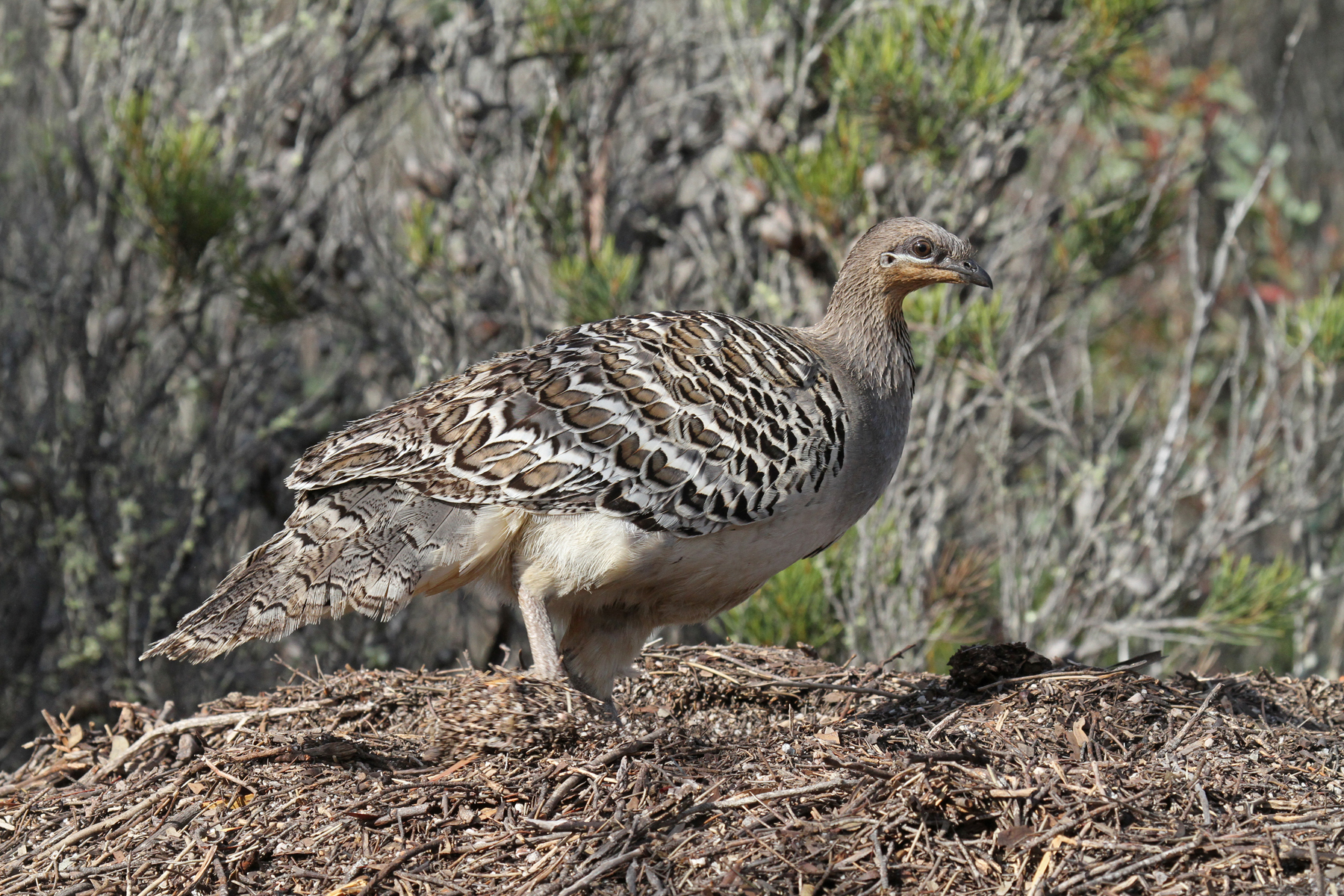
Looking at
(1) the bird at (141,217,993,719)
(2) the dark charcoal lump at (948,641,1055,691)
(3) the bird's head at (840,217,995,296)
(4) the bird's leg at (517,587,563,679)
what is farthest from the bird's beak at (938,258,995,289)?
(4) the bird's leg at (517,587,563,679)

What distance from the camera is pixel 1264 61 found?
42.5 feet

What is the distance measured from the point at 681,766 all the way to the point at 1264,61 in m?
12.3

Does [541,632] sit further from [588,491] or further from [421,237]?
[421,237]

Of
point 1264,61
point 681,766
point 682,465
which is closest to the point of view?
point 681,766

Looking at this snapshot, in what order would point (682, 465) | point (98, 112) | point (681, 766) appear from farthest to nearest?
point (98, 112) < point (682, 465) < point (681, 766)

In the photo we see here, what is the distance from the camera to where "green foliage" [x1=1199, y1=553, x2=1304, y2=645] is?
590 centimetres

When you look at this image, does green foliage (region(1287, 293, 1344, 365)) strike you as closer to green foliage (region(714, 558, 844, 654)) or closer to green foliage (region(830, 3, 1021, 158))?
green foliage (region(830, 3, 1021, 158))

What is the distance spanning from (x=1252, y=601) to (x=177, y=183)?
5493 mm

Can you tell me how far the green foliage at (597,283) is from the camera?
6.23 meters

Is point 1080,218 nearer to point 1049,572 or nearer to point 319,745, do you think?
point 1049,572

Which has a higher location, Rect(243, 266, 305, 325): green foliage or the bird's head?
the bird's head

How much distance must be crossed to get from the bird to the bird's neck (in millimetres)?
218

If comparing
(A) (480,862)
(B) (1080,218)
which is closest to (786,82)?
(B) (1080,218)

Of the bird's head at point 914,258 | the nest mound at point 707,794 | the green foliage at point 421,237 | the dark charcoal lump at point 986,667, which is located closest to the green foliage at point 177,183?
the green foliage at point 421,237
